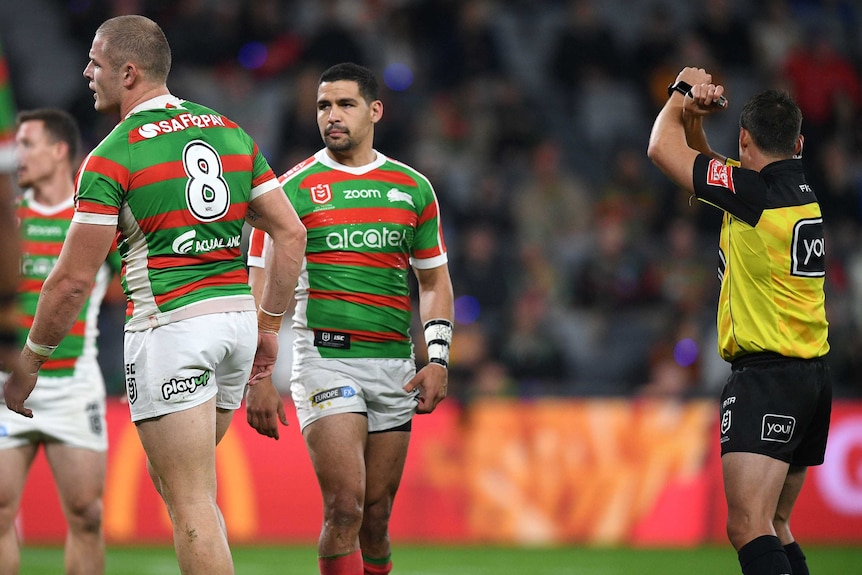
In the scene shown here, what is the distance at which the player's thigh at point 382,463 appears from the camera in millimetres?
6227

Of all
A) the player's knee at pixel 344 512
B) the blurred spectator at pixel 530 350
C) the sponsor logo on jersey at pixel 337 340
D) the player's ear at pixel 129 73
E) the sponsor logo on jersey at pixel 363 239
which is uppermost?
the player's ear at pixel 129 73

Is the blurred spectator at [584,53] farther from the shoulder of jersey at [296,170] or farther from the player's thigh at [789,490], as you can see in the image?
the player's thigh at [789,490]

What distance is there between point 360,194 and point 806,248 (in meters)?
2.31

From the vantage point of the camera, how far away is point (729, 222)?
5.75 m

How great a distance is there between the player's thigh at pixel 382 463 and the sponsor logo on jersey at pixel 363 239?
39.9 inches

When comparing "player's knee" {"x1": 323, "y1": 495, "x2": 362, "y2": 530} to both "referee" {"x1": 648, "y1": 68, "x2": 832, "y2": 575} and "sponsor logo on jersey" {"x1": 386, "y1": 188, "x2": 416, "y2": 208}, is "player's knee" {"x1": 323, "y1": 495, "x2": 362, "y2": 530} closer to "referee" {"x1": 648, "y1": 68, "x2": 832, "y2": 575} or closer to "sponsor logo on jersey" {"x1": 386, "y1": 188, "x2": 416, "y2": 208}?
"sponsor logo on jersey" {"x1": 386, "y1": 188, "x2": 416, "y2": 208}

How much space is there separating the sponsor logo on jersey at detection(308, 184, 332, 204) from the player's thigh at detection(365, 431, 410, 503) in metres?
1.28

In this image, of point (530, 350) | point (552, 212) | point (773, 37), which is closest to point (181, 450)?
point (530, 350)

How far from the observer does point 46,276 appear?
268 inches

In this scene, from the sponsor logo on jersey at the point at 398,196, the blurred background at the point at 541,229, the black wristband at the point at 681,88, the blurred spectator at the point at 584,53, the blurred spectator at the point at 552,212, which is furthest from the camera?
the blurred spectator at the point at 584,53

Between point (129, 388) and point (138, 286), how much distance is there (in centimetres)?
45

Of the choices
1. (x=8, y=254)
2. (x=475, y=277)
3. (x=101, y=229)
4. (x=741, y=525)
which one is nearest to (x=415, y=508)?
(x=475, y=277)

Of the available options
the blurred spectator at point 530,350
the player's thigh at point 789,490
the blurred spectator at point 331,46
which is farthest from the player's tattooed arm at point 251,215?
the blurred spectator at point 331,46

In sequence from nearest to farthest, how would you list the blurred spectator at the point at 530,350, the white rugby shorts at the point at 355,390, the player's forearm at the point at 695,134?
the player's forearm at the point at 695,134, the white rugby shorts at the point at 355,390, the blurred spectator at the point at 530,350
